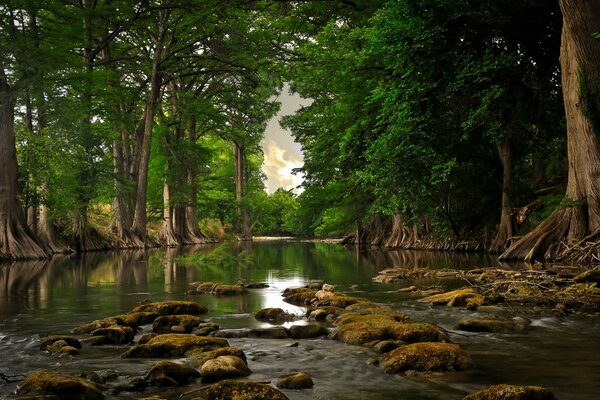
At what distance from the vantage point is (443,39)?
1627 cm

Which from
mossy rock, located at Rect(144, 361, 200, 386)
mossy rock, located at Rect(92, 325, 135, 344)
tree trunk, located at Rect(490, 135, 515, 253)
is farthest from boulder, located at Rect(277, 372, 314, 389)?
tree trunk, located at Rect(490, 135, 515, 253)

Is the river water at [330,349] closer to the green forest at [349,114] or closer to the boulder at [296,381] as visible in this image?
the boulder at [296,381]

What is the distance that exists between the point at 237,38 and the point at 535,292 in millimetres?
23762

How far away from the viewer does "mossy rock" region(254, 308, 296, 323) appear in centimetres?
819

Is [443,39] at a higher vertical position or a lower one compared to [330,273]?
higher

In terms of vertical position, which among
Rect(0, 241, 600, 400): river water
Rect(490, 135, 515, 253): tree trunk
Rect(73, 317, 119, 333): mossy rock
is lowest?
Rect(0, 241, 600, 400): river water

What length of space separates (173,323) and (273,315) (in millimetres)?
1494

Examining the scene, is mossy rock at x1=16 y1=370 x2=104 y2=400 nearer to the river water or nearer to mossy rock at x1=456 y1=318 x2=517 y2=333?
the river water

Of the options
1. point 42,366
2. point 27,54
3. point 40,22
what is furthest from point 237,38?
point 42,366

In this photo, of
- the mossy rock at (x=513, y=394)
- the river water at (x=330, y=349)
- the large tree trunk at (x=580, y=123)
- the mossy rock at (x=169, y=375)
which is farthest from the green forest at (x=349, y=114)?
the mossy rock at (x=169, y=375)

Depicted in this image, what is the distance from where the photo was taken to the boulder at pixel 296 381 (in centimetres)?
467

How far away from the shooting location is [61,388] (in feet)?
14.2

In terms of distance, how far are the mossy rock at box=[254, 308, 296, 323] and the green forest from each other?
7706mm

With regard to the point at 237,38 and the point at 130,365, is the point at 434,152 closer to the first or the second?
the point at 130,365
